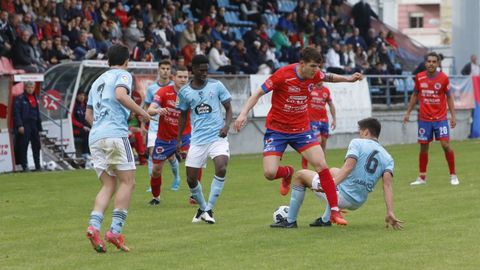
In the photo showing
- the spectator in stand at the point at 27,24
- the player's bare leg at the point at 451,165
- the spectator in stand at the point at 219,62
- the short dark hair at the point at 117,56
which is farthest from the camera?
the spectator in stand at the point at 219,62

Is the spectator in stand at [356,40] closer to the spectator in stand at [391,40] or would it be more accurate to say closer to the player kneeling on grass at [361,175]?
the spectator in stand at [391,40]

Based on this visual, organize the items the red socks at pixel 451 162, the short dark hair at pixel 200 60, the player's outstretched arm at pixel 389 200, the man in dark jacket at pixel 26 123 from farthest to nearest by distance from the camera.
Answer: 1. the man in dark jacket at pixel 26 123
2. the red socks at pixel 451 162
3. the short dark hair at pixel 200 60
4. the player's outstretched arm at pixel 389 200

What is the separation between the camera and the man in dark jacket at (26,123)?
81.7 feet

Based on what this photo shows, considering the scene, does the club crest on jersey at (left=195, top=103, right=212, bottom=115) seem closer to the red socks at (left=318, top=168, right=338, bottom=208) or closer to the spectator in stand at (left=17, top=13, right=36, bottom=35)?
the red socks at (left=318, top=168, right=338, bottom=208)

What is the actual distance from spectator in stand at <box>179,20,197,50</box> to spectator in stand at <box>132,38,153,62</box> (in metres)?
2.66

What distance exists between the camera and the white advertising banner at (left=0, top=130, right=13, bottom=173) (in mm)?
24922

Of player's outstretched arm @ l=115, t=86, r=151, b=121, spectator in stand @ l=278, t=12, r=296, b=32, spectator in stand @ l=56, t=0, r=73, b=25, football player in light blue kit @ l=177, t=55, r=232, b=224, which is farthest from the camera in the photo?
spectator in stand @ l=278, t=12, r=296, b=32

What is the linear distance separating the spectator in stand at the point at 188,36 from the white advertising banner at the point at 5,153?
961cm

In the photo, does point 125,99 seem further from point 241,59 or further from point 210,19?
point 210,19

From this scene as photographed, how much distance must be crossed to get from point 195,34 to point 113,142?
23.2 m

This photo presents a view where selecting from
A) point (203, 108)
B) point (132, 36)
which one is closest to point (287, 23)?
point (132, 36)

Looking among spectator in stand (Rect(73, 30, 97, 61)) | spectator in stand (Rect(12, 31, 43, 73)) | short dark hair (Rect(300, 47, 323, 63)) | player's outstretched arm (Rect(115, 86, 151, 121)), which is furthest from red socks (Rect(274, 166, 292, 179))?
spectator in stand (Rect(73, 30, 97, 61))

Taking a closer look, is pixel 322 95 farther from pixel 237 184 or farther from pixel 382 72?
pixel 382 72

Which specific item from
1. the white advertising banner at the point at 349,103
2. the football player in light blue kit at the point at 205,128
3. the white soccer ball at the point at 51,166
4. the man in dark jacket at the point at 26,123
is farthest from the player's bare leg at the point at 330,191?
the white advertising banner at the point at 349,103
